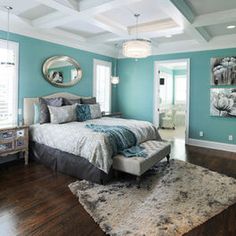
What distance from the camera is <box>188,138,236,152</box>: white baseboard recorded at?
5.26 meters

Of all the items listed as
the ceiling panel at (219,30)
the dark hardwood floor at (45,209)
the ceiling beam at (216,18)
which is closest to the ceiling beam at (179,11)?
the ceiling beam at (216,18)

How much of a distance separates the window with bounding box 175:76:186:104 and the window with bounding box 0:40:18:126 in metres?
7.75

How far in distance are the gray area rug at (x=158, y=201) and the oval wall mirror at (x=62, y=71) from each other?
279 centimetres

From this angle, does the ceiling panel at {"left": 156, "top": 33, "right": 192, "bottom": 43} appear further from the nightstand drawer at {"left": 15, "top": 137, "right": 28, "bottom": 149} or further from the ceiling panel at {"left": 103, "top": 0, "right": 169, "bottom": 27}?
the nightstand drawer at {"left": 15, "top": 137, "right": 28, "bottom": 149}

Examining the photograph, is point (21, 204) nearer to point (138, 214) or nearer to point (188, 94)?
point (138, 214)

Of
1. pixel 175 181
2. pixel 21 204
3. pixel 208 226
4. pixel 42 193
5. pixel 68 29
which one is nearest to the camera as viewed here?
pixel 208 226

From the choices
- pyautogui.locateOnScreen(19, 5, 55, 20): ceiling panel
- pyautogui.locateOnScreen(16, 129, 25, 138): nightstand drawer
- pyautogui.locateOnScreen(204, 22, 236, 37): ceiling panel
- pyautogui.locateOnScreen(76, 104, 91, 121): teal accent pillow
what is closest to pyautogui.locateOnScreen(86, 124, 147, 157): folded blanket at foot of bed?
pyautogui.locateOnScreen(76, 104, 91, 121): teal accent pillow

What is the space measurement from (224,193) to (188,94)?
3340mm

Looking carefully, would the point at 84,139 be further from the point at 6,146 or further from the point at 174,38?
the point at 174,38

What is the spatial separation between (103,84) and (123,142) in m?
3.59

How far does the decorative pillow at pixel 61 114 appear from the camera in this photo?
4.28 m

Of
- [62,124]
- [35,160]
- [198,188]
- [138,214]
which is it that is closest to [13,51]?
[62,124]

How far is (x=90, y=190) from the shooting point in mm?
2996

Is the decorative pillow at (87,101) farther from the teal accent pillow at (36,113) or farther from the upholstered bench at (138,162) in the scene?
the upholstered bench at (138,162)
